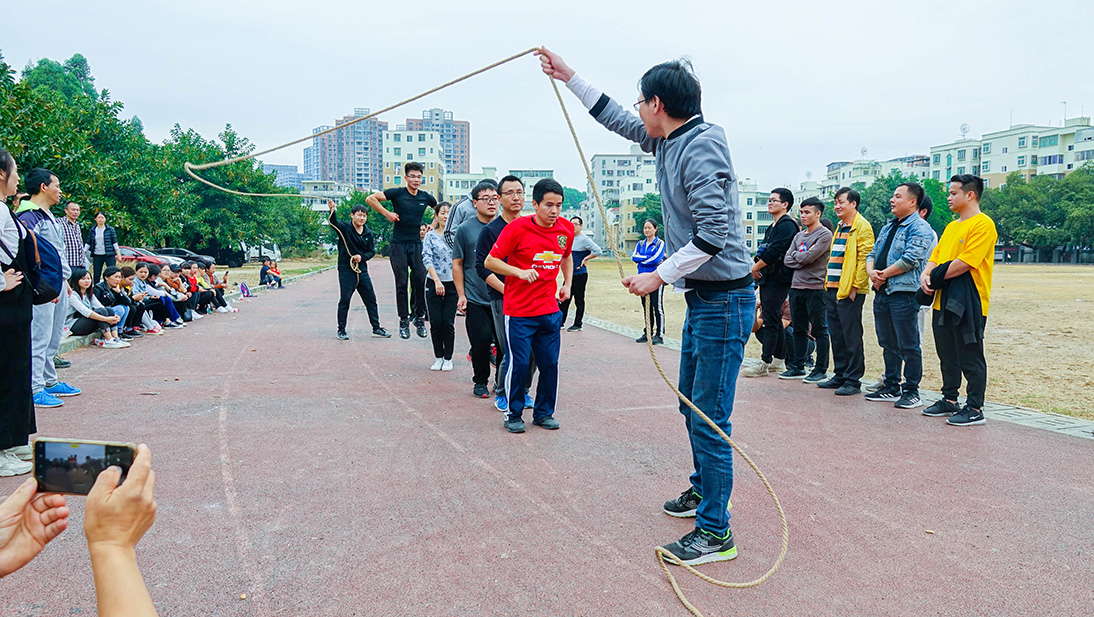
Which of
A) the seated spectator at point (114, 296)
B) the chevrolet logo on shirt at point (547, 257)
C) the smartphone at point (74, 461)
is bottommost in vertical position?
the seated spectator at point (114, 296)

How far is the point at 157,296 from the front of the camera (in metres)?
11.7

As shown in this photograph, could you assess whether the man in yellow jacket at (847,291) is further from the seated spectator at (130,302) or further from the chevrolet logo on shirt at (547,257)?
the seated spectator at (130,302)

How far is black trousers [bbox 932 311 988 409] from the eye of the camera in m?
6.11

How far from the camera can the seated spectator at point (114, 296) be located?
10211 mm

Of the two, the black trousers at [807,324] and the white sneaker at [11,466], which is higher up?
the black trousers at [807,324]

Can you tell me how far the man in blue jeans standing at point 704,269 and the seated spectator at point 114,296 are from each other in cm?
939

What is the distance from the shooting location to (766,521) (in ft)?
12.8

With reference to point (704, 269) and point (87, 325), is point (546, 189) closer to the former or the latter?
point (704, 269)

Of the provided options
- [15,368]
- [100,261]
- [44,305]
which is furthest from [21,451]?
[100,261]

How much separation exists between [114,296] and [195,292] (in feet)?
12.1

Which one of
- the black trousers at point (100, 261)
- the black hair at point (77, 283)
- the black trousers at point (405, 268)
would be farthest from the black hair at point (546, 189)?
the black trousers at point (100, 261)

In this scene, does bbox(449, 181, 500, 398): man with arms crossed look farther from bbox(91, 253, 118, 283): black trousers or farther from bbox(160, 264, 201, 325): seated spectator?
bbox(91, 253, 118, 283): black trousers

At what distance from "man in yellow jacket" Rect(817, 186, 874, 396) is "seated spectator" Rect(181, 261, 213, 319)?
11.6 m

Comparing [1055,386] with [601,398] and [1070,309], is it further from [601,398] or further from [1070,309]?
[1070,309]
